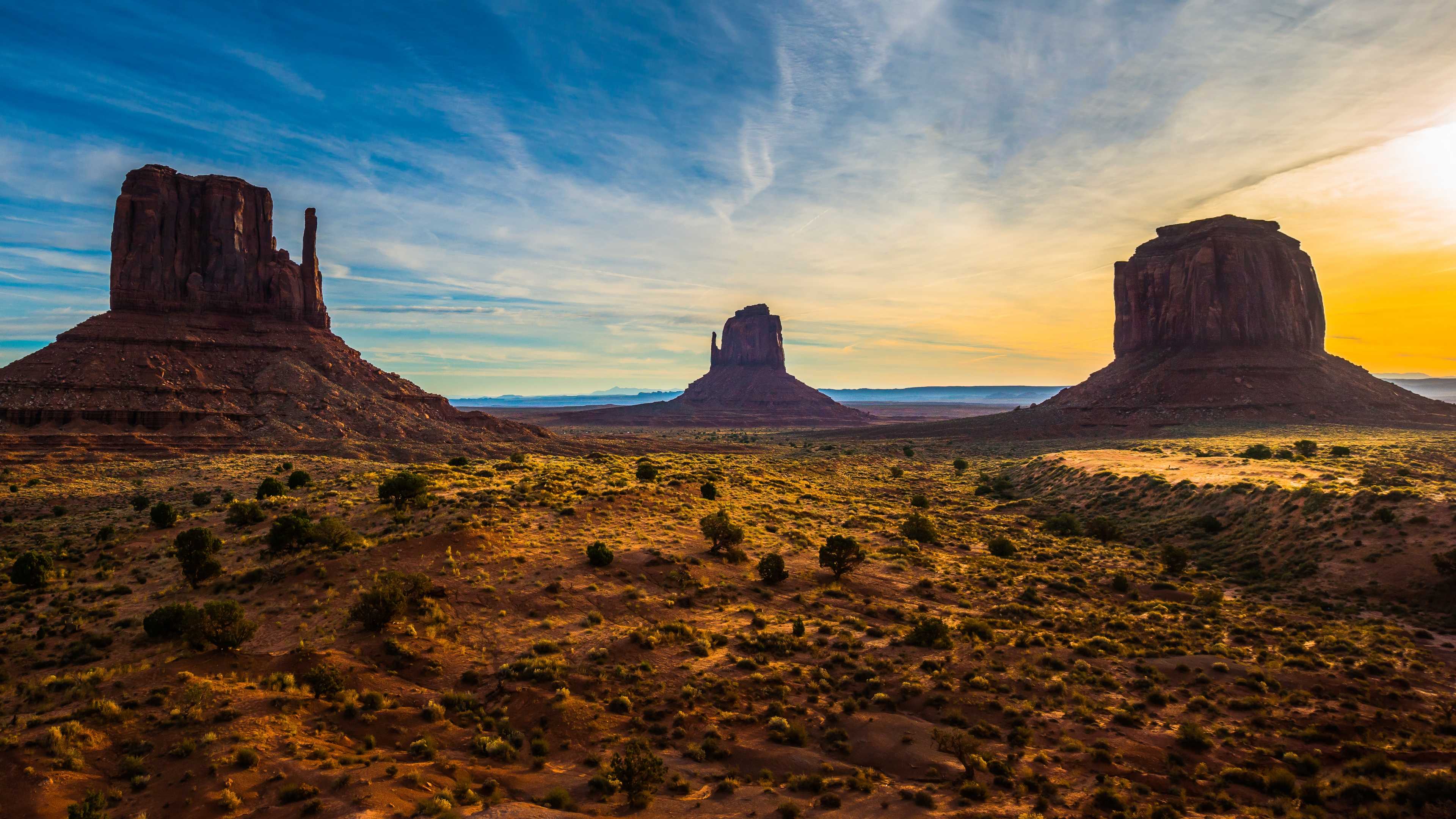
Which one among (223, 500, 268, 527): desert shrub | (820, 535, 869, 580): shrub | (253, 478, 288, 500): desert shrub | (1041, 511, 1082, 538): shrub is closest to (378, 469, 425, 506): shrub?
(223, 500, 268, 527): desert shrub

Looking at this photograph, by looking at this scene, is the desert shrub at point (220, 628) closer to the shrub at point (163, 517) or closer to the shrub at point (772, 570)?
the shrub at point (163, 517)

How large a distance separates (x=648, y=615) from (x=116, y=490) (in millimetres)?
48838

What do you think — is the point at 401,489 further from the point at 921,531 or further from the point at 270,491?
the point at 921,531

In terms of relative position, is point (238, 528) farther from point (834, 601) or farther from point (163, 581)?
point (834, 601)

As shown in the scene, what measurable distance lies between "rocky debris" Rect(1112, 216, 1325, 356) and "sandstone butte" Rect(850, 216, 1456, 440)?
23 cm

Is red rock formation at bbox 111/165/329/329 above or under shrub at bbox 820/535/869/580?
above

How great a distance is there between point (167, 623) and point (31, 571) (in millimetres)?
11815

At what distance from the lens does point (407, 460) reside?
239 ft

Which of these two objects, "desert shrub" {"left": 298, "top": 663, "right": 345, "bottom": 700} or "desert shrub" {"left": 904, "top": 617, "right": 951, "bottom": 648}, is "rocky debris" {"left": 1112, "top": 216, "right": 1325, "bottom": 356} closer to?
"desert shrub" {"left": 904, "top": 617, "right": 951, "bottom": 648}

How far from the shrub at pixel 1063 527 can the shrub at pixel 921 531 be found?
1067 cm

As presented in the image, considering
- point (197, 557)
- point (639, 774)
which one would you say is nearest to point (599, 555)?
point (639, 774)

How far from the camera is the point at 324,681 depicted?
17547 mm

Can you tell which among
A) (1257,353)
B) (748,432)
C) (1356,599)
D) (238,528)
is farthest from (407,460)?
(1257,353)

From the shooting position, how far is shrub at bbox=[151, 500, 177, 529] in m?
33.4
